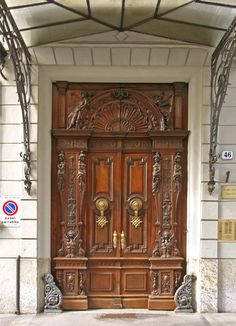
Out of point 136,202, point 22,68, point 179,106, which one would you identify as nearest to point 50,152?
point 22,68

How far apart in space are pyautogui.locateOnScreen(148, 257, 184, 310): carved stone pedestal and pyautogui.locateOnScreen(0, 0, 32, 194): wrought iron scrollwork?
2.27 metres

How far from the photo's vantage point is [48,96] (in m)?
7.55

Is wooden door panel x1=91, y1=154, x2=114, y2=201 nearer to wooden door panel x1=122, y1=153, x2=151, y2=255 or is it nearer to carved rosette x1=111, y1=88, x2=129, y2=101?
wooden door panel x1=122, y1=153, x2=151, y2=255

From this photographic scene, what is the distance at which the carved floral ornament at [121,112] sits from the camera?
766cm

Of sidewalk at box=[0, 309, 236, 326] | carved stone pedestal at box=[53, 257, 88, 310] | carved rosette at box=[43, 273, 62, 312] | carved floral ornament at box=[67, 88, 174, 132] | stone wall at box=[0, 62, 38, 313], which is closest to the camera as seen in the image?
sidewalk at box=[0, 309, 236, 326]

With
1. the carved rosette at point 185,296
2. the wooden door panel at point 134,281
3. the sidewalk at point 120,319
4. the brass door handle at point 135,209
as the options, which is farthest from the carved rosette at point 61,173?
the carved rosette at point 185,296

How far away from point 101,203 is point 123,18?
274cm

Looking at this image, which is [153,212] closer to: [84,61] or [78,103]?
[78,103]

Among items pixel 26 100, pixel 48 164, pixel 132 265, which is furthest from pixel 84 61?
pixel 132 265

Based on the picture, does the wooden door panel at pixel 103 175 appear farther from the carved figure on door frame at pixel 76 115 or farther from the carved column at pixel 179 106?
the carved column at pixel 179 106

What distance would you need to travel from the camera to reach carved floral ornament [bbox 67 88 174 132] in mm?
7660

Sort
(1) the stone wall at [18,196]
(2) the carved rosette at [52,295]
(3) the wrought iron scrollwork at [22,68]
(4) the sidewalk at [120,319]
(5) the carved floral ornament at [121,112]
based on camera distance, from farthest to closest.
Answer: (5) the carved floral ornament at [121,112]
(2) the carved rosette at [52,295]
(1) the stone wall at [18,196]
(4) the sidewalk at [120,319]
(3) the wrought iron scrollwork at [22,68]

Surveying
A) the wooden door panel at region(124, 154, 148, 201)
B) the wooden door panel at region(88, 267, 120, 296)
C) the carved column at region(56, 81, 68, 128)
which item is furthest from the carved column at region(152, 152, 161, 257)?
the carved column at region(56, 81, 68, 128)

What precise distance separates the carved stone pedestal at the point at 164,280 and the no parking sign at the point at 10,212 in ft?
6.96
